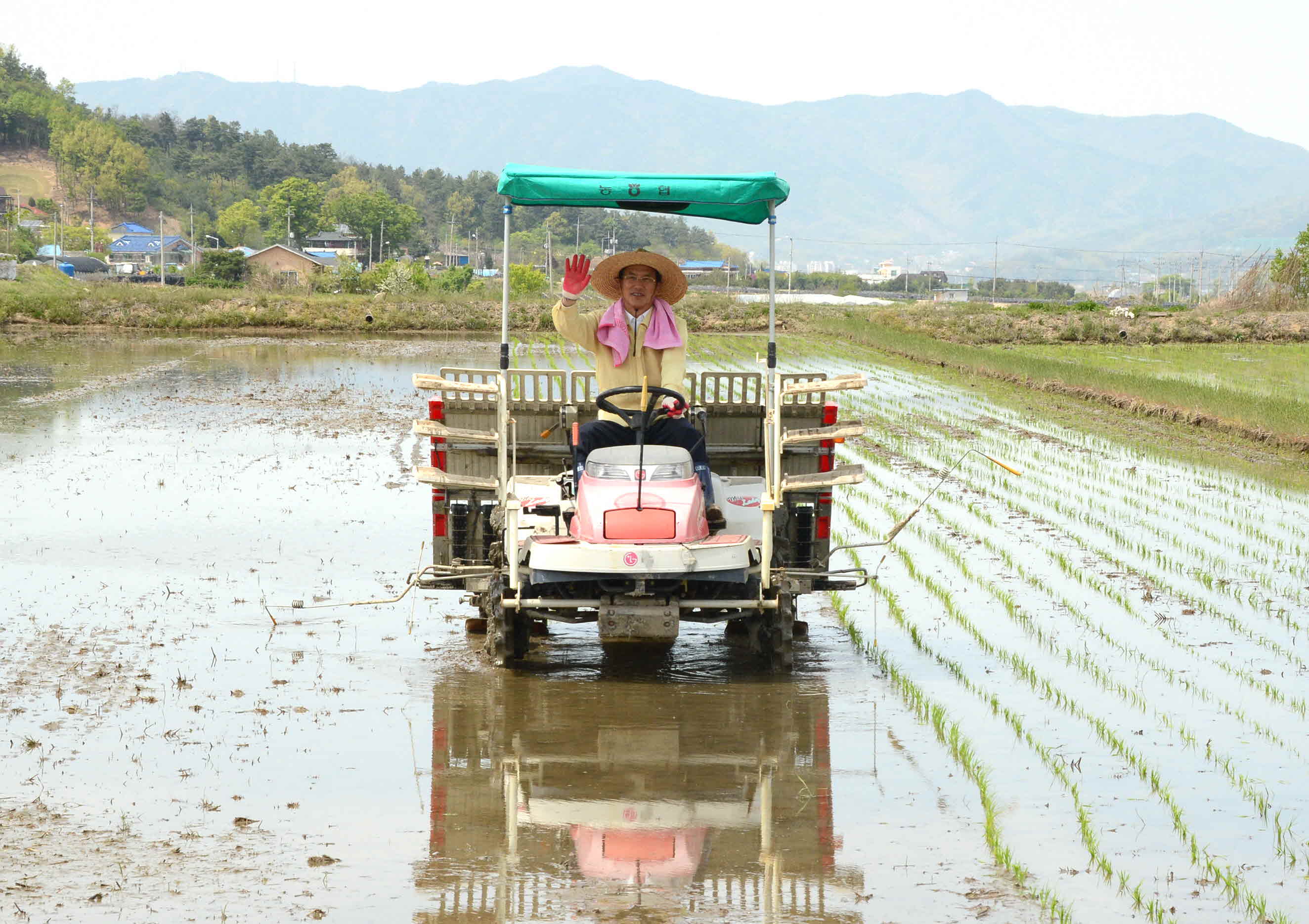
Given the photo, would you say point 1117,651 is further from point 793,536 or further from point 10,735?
point 10,735

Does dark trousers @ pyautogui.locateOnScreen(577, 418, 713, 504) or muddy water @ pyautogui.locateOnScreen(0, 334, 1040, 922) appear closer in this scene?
muddy water @ pyautogui.locateOnScreen(0, 334, 1040, 922)

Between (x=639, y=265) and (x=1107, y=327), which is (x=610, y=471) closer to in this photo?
(x=639, y=265)

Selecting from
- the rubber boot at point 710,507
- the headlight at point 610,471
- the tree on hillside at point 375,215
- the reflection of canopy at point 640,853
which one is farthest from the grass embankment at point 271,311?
the tree on hillside at point 375,215

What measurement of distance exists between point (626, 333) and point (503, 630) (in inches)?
72.8

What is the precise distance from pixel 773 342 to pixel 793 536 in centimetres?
118

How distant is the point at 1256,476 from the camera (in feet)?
52.6

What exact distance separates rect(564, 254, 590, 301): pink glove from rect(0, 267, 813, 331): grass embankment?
36418 millimetres

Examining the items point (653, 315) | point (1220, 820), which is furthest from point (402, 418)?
point (1220, 820)

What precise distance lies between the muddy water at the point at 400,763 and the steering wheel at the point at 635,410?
54.1 inches

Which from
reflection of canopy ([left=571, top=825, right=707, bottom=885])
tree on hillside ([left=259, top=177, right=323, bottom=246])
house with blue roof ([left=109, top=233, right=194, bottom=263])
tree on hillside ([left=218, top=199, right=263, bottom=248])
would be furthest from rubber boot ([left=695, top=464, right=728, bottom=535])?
tree on hillside ([left=218, top=199, right=263, bottom=248])

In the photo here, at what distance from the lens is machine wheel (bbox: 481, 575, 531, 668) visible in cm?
760

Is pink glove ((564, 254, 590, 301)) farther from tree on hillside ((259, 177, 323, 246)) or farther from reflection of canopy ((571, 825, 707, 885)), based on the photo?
tree on hillside ((259, 177, 323, 246))

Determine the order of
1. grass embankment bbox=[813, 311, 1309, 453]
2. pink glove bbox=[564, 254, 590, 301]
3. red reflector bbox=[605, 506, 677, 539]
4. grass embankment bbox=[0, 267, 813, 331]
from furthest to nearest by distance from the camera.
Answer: grass embankment bbox=[0, 267, 813, 331]
grass embankment bbox=[813, 311, 1309, 453]
pink glove bbox=[564, 254, 590, 301]
red reflector bbox=[605, 506, 677, 539]

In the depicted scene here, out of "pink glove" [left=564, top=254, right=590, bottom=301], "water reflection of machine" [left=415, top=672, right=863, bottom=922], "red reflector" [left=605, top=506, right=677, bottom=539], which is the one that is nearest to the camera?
"water reflection of machine" [left=415, top=672, right=863, bottom=922]
